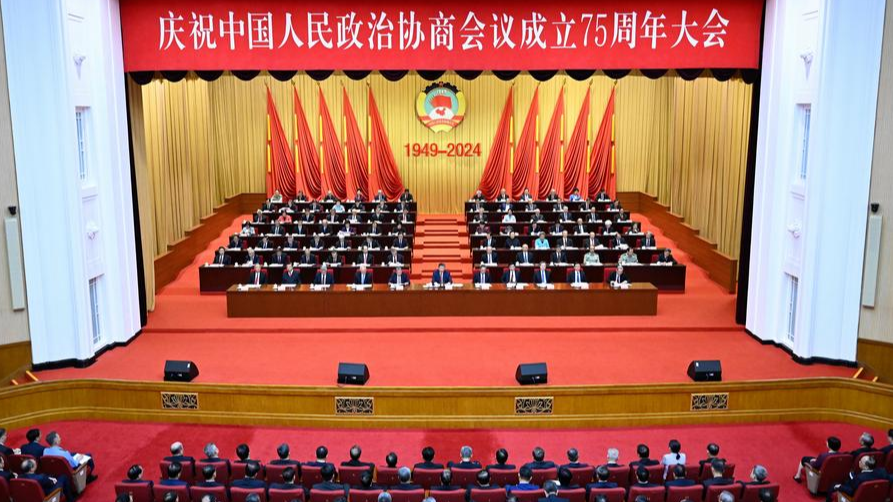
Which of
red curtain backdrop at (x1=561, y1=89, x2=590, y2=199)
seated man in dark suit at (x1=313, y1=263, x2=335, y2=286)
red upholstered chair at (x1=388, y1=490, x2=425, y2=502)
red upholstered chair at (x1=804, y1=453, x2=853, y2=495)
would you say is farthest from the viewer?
red curtain backdrop at (x1=561, y1=89, x2=590, y2=199)

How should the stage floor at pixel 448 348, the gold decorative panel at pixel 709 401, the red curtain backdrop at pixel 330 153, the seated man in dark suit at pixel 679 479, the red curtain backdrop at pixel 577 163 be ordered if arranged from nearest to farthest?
the seated man in dark suit at pixel 679 479, the gold decorative panel at pixel 709 401, the stage floor at pixel 448 348, the red curtain backdrop at pixel 577 163, the red curtain backdrop at pixel 330 153

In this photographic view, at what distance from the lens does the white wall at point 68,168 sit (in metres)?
9.64

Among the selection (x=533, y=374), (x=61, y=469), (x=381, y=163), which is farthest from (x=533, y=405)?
(x=381, y=163)

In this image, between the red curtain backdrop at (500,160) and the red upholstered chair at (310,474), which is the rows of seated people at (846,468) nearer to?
the red upholstered chair at (310,474)

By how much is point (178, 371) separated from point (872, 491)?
737cm

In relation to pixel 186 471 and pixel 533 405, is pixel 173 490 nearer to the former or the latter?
pixel 186 471

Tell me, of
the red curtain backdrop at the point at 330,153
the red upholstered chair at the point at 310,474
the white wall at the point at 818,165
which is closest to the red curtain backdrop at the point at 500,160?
the red curtain backdrop at the point at 330,153

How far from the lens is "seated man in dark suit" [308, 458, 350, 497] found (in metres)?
6.88

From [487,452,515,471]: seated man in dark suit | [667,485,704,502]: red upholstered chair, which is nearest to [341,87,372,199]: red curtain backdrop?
[487,452,515,471]: seated man in dark suit

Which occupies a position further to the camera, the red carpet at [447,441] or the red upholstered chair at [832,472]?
the red carpet at [447,441]

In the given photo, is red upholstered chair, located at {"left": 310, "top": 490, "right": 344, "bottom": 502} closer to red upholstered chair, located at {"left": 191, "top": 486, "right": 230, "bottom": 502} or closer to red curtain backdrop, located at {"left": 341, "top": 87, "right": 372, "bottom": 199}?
red upholstered chair, located at {"left": 191, "top": 486, "right": 230, "bottom": 502}

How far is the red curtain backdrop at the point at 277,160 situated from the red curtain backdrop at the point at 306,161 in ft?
0.79

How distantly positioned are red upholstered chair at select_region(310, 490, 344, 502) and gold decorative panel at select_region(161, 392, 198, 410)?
3066mm

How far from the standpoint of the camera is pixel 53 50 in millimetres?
9680
